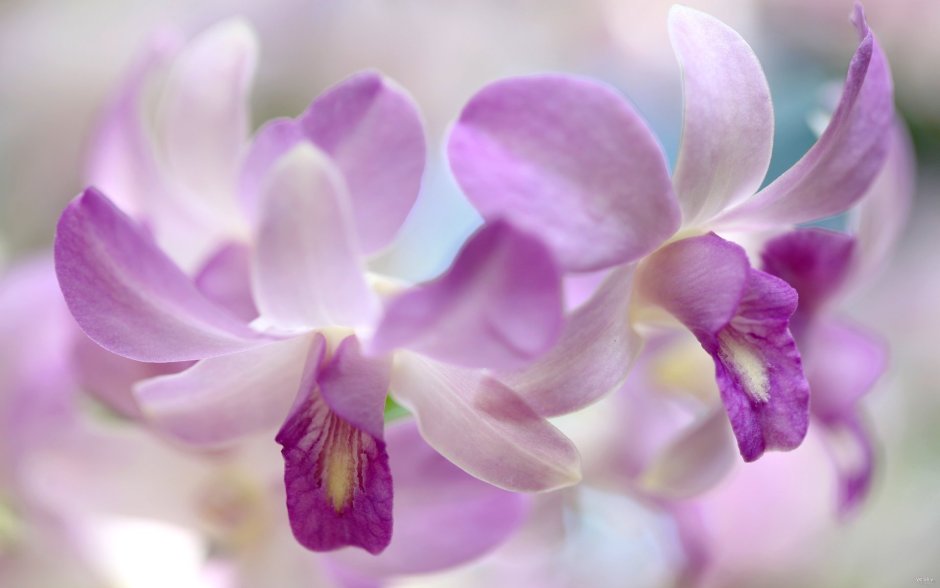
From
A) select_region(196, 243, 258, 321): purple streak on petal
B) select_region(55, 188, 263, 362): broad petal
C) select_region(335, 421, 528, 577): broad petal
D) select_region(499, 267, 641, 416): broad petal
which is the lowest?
select_region(335, 421, 528, 577): broad petal

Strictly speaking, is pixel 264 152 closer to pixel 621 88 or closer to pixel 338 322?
pixel 338 322

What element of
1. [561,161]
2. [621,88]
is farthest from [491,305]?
[621,88]

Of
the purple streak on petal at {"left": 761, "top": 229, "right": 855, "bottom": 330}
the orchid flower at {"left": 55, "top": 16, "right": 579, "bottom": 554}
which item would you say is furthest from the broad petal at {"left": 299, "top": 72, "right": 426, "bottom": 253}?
the purple streak on petal at {"left": 761, "top": 229, "right": 855, "bottom": 330}

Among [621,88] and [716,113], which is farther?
[621,88]

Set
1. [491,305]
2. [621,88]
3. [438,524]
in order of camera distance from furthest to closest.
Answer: [621,88]
[438,524]
[491,305]

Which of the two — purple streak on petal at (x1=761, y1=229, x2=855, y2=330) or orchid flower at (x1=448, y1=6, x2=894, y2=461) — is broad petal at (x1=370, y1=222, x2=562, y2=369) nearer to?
orchid flower at (x1=448, y1=6, x2=894, y2=461)

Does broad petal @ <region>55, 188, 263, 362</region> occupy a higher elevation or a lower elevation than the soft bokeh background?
higher
